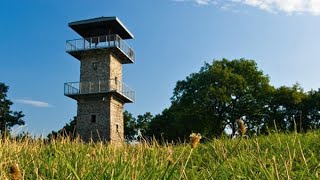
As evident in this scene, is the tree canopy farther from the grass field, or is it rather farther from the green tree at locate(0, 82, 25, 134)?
the grass field

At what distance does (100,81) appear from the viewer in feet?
105

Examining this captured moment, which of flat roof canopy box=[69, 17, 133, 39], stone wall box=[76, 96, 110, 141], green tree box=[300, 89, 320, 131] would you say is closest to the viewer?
stone wall box=[76, 96, 110, 141]

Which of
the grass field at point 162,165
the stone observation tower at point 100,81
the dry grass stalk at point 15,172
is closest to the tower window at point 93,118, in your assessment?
the stone observation tower at point 100,81

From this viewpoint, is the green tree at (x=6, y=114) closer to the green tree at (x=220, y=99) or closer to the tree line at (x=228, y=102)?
the tree line at (x=228, y=102)

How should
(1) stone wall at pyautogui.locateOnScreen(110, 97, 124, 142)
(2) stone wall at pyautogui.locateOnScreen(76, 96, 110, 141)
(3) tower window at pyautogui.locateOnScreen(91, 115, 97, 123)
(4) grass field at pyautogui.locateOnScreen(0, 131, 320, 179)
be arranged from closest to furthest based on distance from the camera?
(4) grass field at pyautogui.locateOnScreen(0, 131, 320, 179), (2) stone wall at pyautogui.locateOnScreen(76, 96, 110, 141), (1) stone wall at pyautogui.locateOnScreen(110, 97, 124, 142), (3) tower window at pyautogui.locateOnScreen(91, 115, 97, 123)

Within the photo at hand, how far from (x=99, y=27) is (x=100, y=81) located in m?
4.48

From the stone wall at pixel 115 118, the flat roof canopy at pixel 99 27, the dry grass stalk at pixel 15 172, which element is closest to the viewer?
the dry grass stalk at pixel 15 172

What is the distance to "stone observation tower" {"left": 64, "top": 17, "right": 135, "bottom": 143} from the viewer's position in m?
31.1

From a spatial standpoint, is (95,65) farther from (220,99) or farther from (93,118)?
(220,99)

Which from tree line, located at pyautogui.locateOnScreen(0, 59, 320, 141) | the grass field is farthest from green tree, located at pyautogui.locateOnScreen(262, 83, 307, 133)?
the grass field

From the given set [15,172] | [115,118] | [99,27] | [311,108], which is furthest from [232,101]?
[15,172]

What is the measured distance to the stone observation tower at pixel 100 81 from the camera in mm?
31078

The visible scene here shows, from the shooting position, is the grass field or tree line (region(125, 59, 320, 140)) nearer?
the grass field

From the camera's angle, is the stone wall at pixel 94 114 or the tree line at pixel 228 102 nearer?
the stone wall at pixel 94 114
